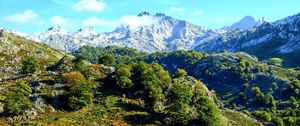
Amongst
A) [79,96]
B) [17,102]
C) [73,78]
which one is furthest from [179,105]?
[17,102]

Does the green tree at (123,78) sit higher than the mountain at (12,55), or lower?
lower

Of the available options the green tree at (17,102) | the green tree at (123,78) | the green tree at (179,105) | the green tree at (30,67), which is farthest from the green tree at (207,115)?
the green tree at (30,67)

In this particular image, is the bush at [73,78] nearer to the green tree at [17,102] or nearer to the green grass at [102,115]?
the green grass at [102,115]

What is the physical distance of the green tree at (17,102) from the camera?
91.1 m

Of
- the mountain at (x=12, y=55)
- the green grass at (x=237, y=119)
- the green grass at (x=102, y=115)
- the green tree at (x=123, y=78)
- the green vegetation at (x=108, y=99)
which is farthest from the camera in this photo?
the mountain at (x=12, y=55)

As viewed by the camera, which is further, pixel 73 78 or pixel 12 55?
pixel 12 55

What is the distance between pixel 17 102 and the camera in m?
93.1

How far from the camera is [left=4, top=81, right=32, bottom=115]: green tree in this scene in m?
91.1

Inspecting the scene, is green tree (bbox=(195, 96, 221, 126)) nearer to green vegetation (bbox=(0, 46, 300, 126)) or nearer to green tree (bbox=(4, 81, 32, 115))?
green vegetation (bbox=(0, 46, 300, 126))

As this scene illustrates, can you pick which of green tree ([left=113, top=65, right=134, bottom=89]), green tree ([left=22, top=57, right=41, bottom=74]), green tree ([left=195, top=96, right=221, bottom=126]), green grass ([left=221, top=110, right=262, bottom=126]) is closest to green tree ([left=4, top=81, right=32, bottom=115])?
green tree ([left=113, top=65, right=134, bottom=89])

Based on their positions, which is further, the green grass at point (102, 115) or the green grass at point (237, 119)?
the green grass at point (237, 119)

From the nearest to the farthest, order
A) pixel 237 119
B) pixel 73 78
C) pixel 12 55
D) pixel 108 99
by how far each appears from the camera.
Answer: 1. pixel 108 99
2. pixel 73 78
3. pixel 237 119
4. pixel 12 55

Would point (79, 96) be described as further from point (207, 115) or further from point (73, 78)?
point (207, 115)

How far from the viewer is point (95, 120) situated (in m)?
94.5
